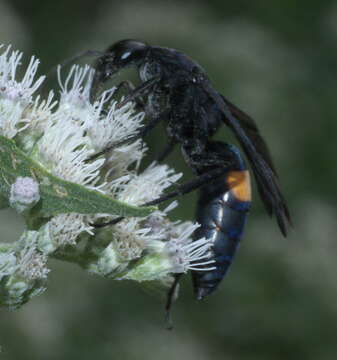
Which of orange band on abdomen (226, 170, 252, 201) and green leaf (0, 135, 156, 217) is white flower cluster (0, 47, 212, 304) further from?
orange band on abdomen (226, 170, 252, 201)

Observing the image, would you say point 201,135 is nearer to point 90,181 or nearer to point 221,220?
point 221,220

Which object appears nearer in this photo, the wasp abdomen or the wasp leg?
the wasp leg

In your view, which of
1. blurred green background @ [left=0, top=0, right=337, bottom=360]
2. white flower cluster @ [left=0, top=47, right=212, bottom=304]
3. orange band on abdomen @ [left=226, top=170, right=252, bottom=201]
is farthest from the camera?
blurred green background @ [left=0, top=0, right=337, bottom=360]

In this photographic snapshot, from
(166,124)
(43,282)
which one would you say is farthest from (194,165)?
(43,282)

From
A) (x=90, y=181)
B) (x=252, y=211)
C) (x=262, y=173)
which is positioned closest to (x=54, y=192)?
(x=90, y=181)

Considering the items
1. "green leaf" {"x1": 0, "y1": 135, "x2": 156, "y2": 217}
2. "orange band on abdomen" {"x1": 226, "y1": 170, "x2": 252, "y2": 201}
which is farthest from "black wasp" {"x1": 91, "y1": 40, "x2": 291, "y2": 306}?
"green leaf" {"x1": 0, "y1": 135, "x2": 156, "y2": 217}

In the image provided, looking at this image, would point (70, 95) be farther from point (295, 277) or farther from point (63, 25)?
point (63, 25)

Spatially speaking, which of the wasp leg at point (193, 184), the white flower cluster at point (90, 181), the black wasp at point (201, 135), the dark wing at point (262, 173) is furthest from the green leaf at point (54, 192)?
the dark wing at point (262, 173)
